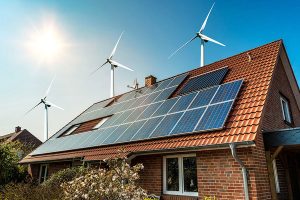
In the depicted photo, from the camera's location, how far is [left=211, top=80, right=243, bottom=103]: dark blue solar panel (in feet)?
35.3

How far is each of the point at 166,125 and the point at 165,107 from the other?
1.73m

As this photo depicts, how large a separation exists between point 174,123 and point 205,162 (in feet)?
7.42

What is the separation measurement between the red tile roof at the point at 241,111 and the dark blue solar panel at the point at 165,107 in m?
1.85

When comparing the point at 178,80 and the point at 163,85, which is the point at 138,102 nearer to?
the point at 163,85

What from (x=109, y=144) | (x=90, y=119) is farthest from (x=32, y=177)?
(x=109, y=144)

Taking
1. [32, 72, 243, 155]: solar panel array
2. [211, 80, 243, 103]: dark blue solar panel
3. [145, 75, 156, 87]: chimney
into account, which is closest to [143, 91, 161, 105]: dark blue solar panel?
[32, 72, 243, 155]: solar panel array

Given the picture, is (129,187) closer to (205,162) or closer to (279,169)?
(205,162)

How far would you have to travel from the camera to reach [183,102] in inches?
496

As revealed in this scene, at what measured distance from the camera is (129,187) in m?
6.73

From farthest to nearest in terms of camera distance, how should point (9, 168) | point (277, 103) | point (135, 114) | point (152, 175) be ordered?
point (9, 168)
point (135, 114)
point (277, 103)
point (152, 175)

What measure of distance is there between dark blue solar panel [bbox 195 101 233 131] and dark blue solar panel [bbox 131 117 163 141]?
2.50 meters

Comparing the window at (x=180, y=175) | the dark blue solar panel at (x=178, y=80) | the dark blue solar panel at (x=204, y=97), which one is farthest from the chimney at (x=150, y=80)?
the window at (x=180, y=175)

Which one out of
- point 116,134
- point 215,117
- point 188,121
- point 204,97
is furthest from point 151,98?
point 215,117

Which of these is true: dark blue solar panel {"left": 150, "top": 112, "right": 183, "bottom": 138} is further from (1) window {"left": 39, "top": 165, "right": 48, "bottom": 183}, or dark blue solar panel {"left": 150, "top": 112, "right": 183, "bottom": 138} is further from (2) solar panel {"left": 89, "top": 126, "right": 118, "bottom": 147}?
(1) window {"left": 39, "top": 165, "right": 48, "bottom": 183}
